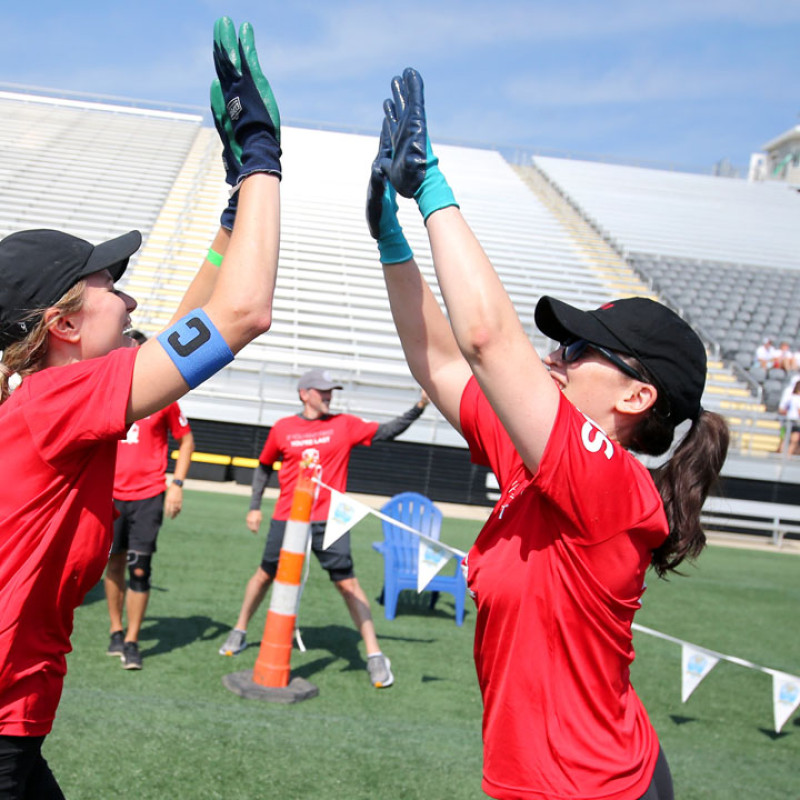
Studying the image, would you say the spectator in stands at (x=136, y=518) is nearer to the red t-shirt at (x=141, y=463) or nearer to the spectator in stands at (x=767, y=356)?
the red t-shirt at (x=141, y=463)

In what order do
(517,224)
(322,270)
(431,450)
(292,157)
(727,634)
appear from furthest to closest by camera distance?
(292,157)
(517,224)
(322,270)
(431,450)
(727,634)

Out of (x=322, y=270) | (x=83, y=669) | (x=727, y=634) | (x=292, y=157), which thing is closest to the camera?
(x=83, y=669)

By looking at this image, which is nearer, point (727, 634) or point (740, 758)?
point (740, 758)

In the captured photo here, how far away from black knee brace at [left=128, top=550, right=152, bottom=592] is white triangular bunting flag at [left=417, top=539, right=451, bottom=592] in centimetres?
168

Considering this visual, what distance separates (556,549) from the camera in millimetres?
1739

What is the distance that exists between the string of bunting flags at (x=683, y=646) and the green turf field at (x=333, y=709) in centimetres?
A: 29

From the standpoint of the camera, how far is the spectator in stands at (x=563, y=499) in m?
1.52

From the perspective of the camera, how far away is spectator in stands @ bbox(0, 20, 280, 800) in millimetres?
1724

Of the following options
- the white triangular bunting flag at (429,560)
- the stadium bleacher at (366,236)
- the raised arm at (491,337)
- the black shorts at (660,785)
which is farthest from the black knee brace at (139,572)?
the stadium bleacher at (366,236)

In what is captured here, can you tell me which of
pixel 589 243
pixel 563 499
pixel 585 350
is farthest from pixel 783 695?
pixel 589 243

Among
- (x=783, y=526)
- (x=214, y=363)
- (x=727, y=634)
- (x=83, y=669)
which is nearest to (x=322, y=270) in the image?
(x=783, y=526)

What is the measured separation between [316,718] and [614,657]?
3.33m

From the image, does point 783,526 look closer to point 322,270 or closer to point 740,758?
point 740,758

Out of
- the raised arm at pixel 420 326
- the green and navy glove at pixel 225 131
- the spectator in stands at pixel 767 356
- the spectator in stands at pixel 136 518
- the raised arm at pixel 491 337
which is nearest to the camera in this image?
the raised arm at pixel 491 337
